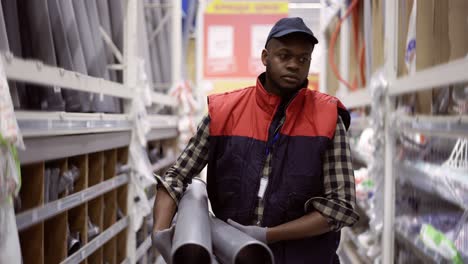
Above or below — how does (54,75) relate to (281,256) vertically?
above

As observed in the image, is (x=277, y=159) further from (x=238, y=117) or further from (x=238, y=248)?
(x=238, y=248)

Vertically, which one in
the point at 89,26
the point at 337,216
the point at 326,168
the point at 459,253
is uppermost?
the point at 89,26

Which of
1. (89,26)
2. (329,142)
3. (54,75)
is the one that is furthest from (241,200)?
(89,26)

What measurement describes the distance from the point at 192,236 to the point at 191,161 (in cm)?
44

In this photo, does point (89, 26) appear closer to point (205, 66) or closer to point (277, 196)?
point (277, 196)

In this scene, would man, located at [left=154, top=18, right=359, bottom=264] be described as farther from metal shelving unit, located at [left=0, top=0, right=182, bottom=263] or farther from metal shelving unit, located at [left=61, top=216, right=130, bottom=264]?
metal shelving unit, located at [left=61, top=216, right=130, bottom=264]

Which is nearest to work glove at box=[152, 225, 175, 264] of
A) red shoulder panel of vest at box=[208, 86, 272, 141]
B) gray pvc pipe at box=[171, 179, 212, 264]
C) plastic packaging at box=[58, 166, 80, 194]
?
gray pvc pipe at box=[171, 179, 212, 264]

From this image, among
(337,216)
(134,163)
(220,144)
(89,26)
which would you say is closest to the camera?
(337,216)

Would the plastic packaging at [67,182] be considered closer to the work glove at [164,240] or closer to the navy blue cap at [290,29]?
the work glove at [164,240]

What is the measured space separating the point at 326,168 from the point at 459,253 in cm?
51

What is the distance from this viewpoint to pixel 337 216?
1547mm

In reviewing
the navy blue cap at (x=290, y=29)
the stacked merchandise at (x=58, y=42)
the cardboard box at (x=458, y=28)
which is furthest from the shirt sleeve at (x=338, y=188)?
the stacked merchandise at (x=58, y=42)

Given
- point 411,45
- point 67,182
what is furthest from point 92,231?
point 411,45

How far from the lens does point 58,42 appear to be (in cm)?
225
